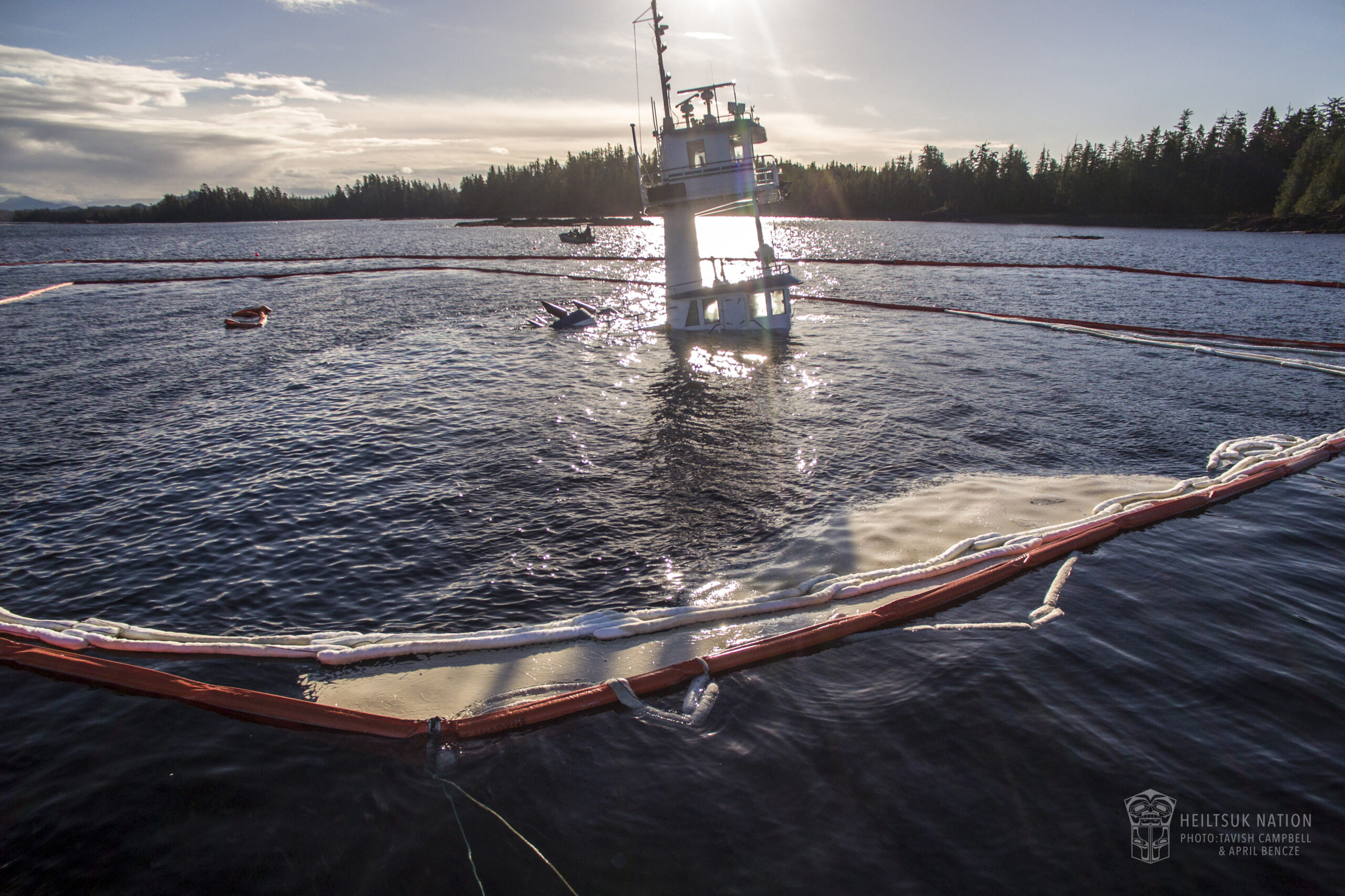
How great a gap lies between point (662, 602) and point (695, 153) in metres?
28.1

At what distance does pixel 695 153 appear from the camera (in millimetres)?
32656

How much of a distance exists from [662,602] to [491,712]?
149 inches

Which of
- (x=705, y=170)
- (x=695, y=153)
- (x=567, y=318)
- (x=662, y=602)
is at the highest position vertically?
(x=695, y=153)

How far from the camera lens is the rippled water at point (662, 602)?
20.4 feet

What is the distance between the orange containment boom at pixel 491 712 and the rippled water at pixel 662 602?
0.21 metres

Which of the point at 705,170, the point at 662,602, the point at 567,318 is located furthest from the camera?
the point at 567,318

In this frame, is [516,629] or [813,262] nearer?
[516,629]

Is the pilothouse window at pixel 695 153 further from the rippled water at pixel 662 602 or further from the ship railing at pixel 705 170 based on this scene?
the rippled water at pixel 662 602

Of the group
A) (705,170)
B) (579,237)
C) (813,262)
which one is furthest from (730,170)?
(579,237)

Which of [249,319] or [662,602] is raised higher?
[249,319]

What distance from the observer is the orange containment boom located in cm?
747

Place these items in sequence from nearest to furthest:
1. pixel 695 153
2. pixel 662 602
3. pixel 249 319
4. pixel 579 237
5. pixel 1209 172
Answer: pixel 662 602, pixel 695 153, pixel 249 319, pixel 579 237, pixel 1209 172

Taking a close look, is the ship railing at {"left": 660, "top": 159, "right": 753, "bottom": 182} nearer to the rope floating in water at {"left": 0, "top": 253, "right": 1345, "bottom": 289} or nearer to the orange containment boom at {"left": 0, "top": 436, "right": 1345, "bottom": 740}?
the rope floating in water at {"left": 0, "top": 253, "right": 1345, "bottom": 289}

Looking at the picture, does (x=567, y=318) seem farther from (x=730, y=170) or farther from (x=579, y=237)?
(x=579, y=237)
